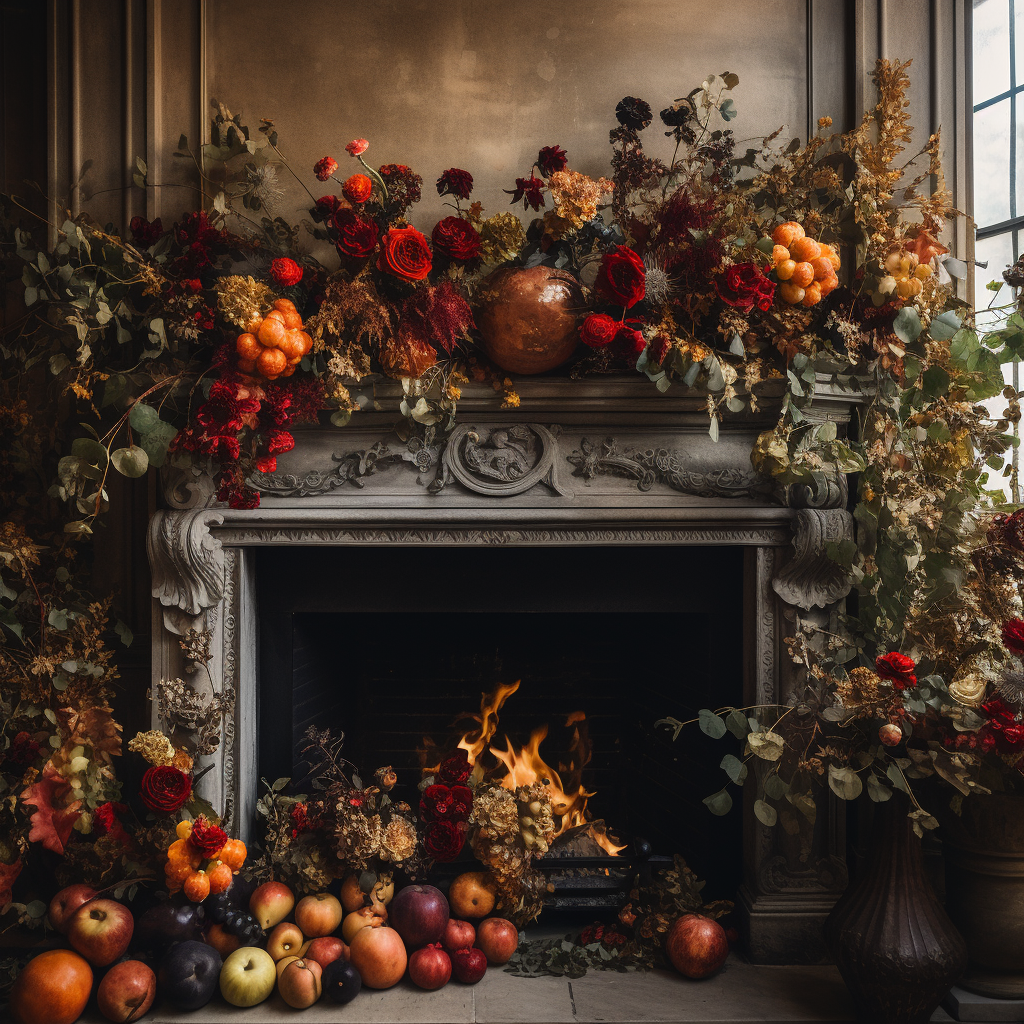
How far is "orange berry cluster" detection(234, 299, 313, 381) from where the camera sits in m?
1.87

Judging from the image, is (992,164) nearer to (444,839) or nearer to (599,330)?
(599,330)

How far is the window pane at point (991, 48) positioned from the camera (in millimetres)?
2314

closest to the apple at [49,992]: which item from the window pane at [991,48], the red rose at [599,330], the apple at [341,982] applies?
the apple at [341,982]

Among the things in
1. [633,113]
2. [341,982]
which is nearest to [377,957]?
[341,982]

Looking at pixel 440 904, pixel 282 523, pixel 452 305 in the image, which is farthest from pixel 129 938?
pixel 452 305

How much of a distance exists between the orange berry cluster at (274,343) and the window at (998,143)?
1.95m

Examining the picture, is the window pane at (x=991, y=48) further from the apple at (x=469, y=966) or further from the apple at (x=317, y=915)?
the apple at (x=317, y=915)

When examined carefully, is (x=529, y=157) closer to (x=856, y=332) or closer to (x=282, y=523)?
(x=856, y=332)

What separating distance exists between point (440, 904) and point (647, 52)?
242cm

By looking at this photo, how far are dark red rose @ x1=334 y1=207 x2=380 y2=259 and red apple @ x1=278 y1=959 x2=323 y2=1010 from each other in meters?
1.75

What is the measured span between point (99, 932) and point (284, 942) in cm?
43

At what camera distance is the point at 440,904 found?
200 centimetres

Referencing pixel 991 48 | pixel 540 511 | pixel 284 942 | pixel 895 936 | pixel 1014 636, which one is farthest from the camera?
pixel 991 48

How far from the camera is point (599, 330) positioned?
186 centimetres
